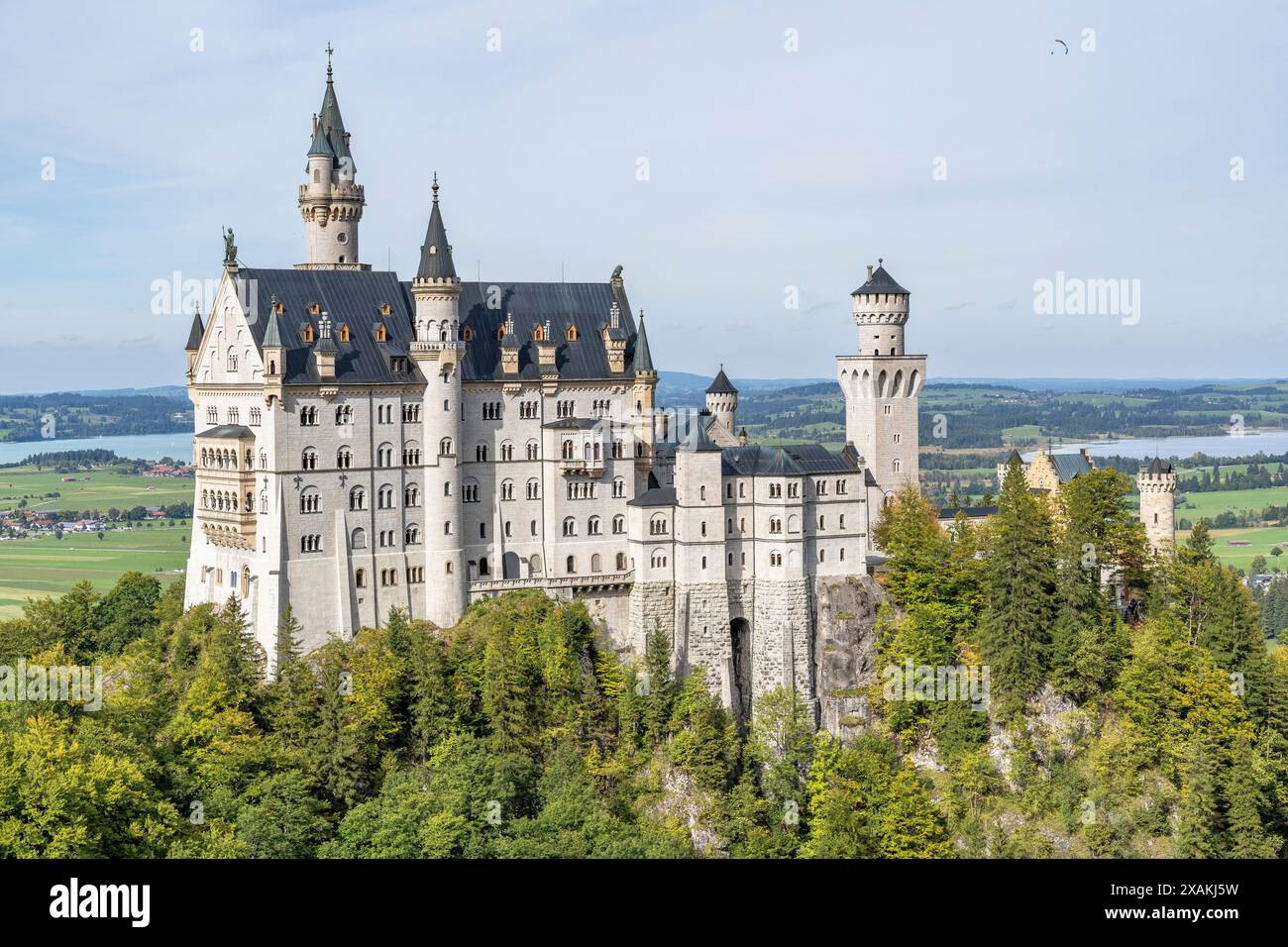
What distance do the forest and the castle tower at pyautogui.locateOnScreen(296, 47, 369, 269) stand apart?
A: 2011 centimetres

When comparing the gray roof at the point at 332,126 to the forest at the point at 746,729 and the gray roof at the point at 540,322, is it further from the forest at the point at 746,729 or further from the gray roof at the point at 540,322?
the forest at the point at 746,729

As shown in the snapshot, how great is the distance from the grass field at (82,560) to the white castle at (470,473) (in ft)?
185

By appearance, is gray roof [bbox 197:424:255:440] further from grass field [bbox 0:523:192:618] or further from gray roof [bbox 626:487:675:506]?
grass field [bbox 0:523:192:618]

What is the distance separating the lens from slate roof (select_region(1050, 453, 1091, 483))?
101656mm

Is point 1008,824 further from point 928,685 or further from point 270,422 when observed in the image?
point 270,422

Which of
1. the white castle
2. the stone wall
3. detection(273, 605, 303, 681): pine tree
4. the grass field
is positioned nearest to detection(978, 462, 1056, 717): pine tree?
the stone wall

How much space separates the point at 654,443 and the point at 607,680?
14.3 metres

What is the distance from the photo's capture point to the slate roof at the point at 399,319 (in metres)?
79.1

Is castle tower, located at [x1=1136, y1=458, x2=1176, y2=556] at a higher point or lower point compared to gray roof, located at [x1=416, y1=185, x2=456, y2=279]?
lower

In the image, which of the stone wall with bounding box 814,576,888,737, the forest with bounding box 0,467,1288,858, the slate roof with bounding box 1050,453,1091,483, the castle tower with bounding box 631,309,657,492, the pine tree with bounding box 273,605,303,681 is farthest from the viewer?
the slate roof with bounding box 1050,453,1091,483

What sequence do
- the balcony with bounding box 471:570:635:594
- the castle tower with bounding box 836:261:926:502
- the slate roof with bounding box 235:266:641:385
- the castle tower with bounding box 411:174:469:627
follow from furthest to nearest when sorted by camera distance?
the castle tower with bounding box 836:261:926:502 → the balcony with bounding box 471:570:635:594 → the castle tower with bounding box 411:174:469:627 → the slate roof with bounding box 235:266:641:385

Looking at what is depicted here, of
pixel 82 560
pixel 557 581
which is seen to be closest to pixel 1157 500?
pixel 557 581

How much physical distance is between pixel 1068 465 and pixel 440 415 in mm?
43776
